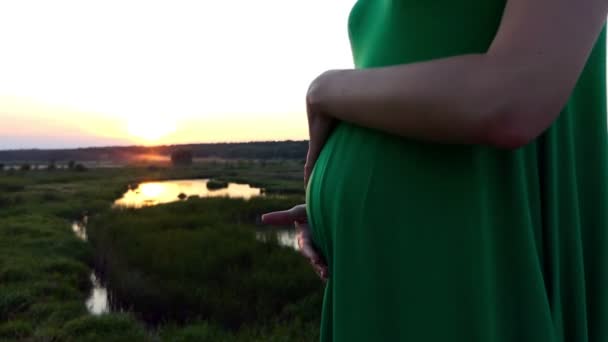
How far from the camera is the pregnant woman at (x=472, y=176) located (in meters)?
0.49

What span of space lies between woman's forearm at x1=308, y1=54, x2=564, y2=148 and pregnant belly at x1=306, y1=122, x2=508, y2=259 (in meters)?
0.06

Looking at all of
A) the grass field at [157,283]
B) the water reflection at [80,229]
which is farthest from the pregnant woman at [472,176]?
the water reflection at [80,229]

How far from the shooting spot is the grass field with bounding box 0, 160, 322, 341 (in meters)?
4.67

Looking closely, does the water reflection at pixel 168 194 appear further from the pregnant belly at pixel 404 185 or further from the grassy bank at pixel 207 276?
the pregnant belly at pixel 404 185

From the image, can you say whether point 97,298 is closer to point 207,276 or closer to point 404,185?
point 207,276

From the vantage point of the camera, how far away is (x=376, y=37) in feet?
2.31

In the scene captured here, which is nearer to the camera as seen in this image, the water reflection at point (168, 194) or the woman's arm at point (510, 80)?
the woman's arm at point (510, 80)

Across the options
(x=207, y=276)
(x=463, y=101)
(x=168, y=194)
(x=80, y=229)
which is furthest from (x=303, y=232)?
(x=168, y=194)

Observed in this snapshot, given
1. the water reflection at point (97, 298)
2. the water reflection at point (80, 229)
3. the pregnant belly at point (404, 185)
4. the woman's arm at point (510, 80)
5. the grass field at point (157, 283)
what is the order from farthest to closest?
1. the water reflection at point (80, 229)
2. the water reflection at point (97, 298)
3. the grass field at point (157, 283)
4. the pregnant belly at point (404, 185)
5. the woman's arm at point (510, 80)

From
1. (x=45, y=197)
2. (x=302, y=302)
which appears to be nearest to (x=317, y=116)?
(x=302, y=302)

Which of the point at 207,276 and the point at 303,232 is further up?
the point at 303,232

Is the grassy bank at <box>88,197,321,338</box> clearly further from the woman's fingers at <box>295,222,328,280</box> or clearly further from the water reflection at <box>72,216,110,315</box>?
the woman's fingers at <box>295,222,328,280</box>

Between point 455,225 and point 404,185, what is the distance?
0.27 feet

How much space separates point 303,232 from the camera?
954mm
